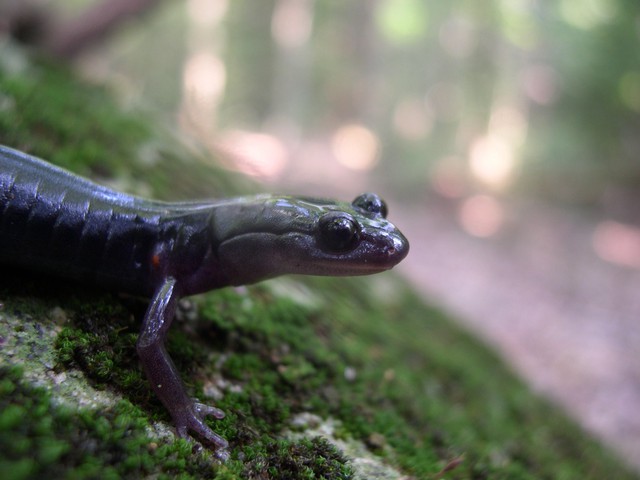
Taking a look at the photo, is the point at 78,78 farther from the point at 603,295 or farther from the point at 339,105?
the point at 339,105

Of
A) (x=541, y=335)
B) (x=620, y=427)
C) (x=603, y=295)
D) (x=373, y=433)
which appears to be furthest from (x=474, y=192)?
(x=373, y=433)

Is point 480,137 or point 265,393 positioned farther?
point 480,137

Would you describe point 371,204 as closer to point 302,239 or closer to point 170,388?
point 302,239

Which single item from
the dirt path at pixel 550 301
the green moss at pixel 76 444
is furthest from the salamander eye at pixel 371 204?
the dirt path at pixel 550 301

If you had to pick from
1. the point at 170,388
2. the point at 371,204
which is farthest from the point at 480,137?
the point at 170,388

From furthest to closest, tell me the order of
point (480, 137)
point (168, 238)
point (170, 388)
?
1. point (480, 137)
2. point (168, 238)
3. point (170, 388)
